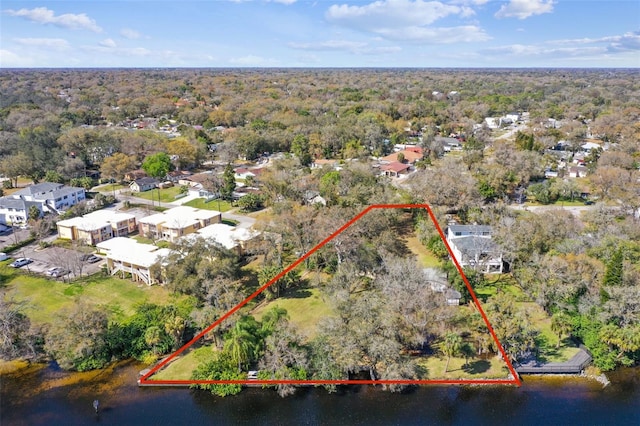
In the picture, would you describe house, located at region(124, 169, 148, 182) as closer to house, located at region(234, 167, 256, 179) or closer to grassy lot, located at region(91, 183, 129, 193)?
grassy lot, located at region(91, 183, 129, 193)

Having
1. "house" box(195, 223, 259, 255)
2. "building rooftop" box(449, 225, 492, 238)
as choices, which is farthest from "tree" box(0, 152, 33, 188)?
"building rooftop" box(449, 225, 492, 238)

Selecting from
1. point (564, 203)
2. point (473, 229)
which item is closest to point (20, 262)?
point (473, 229)

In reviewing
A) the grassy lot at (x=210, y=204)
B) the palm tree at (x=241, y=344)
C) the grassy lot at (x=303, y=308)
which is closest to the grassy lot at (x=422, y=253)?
the grassy lot at (x=303, y=308)

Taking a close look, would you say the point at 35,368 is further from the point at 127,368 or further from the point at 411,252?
the point at 411,252

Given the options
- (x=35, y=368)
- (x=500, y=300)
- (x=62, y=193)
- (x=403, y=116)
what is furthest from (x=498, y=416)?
(x=403, y=116)

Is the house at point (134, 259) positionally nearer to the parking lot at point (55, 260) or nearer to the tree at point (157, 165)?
the parking lot at point (55, 260)

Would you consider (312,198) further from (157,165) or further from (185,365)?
(185,365)
